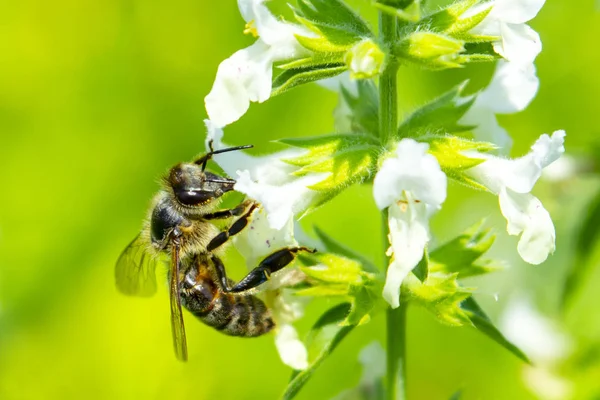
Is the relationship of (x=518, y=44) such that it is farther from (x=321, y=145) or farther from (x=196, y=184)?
(x=196, y=184)

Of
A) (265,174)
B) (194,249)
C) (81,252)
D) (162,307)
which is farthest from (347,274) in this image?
(81,252)

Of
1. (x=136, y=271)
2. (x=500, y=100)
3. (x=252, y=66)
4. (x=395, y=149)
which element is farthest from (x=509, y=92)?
(x=136, y=271)

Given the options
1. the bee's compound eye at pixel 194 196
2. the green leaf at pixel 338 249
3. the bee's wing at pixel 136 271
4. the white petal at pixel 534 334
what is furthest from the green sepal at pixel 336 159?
the white petal at pixel 534 334

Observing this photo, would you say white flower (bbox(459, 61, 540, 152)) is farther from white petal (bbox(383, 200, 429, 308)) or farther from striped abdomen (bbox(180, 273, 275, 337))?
striped abdomen (bbox(180, 273, 275, 337))

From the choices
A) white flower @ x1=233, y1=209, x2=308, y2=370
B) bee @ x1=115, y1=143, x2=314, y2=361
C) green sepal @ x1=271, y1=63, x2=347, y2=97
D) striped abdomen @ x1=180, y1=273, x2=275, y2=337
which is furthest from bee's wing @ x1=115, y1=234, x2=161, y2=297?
green sepal @ x1=271, y1=63, x2=347, y2=97

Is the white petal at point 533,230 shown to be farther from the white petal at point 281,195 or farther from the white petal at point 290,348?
the white petal at point 290,348

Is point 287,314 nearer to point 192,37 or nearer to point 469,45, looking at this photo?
point 469,45

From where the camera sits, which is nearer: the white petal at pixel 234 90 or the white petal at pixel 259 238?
the white petal at pixel 234 90
